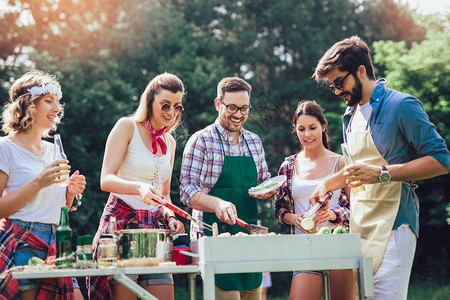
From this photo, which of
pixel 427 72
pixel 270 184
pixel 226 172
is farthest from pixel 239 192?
pixel 427 72

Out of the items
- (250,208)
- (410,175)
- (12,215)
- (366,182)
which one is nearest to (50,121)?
(12,215)

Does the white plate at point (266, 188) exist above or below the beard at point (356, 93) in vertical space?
below

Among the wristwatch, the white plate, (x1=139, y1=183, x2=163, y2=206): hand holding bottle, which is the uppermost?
the white plate

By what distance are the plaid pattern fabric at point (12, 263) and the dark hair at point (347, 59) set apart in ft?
6.17

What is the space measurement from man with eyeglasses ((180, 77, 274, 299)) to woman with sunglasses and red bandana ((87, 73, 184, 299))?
0.18 meters

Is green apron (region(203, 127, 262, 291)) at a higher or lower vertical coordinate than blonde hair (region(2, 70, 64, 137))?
lower

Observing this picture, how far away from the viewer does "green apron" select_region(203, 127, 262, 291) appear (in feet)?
11.8

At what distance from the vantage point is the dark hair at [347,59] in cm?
306

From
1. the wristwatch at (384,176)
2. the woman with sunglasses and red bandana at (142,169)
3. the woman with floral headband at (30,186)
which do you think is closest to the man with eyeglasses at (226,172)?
the woman with sunglasses and red bandana at (142,169)

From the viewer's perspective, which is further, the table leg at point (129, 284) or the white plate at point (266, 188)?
the white plate at point (266, 188)

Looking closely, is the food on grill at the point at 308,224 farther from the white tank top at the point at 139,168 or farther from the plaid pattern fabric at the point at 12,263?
the plaid pattern fabric at the point at 12,263

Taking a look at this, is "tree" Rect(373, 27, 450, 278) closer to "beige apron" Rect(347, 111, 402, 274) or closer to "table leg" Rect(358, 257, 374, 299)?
"beige apron" Rect(347, 111, 402, 274)

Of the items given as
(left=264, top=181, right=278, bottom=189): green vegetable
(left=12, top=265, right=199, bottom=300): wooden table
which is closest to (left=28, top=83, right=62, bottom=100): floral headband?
(left=12, top=265, right=199, bottom=300): wooden table

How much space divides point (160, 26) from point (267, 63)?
4.06 meters
